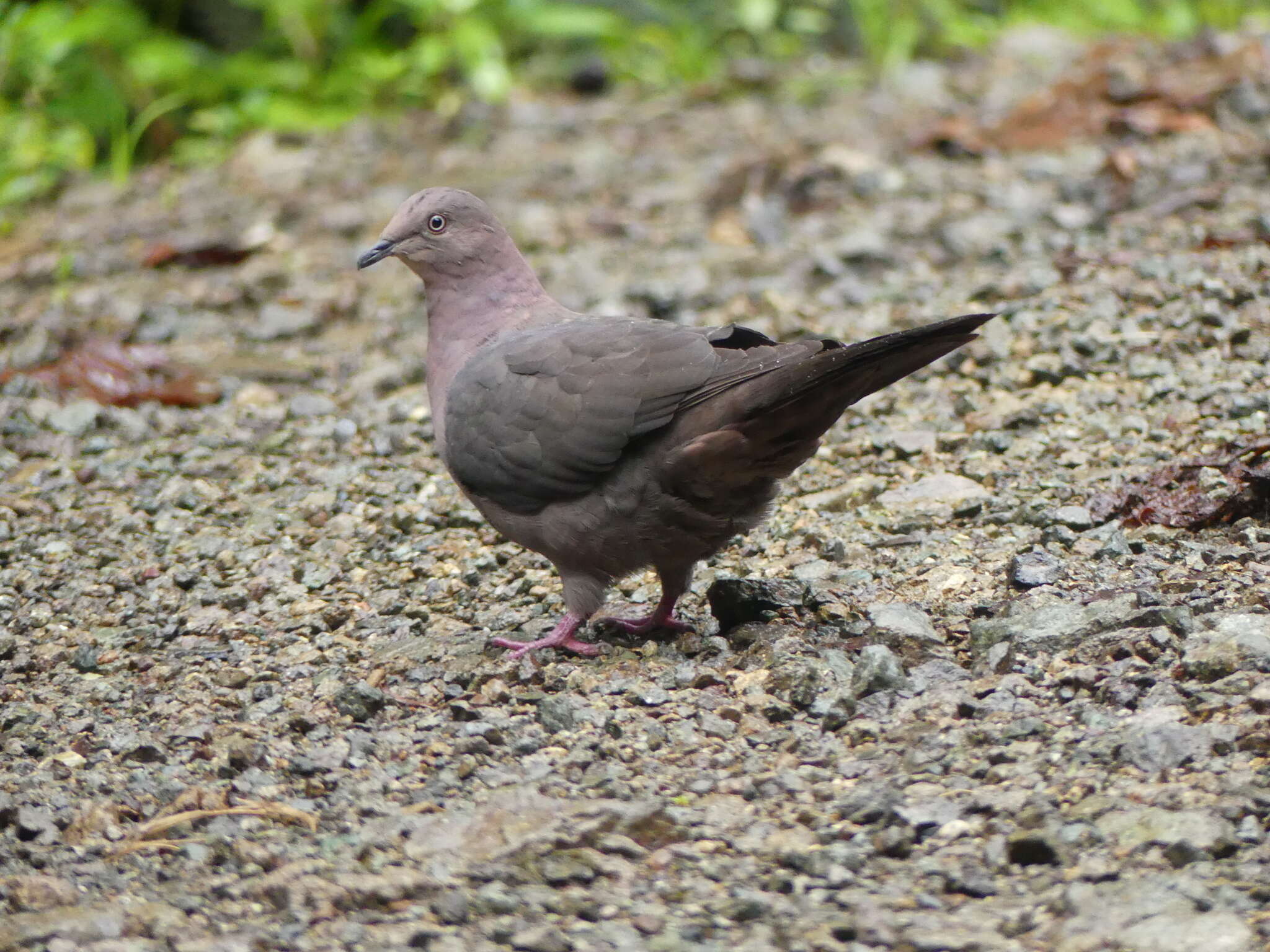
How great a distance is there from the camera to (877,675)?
356cm

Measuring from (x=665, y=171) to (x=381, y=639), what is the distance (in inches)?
200

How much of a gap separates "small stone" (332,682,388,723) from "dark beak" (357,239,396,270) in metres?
1.52

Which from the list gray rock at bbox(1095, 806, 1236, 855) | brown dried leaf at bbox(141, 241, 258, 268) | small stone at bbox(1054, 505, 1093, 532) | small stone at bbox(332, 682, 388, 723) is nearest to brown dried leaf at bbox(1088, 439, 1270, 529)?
small stone at bbox(1054, 505, 1093, 532)

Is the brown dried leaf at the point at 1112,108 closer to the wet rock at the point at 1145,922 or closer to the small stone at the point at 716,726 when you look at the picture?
the small stone at the point at 716,726

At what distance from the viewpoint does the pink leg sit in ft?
13.3

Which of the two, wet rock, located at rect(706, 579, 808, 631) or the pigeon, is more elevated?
the pigeon

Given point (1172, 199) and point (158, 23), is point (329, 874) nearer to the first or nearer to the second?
point (1172, 199)

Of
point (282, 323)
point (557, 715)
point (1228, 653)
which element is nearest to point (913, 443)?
point (1228, 653)

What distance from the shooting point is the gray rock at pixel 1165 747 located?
307 cm

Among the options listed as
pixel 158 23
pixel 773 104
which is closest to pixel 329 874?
pixel 773 104

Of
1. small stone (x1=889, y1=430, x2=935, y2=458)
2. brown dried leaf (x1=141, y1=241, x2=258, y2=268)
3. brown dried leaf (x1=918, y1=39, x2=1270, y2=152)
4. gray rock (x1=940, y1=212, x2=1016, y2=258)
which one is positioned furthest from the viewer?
brown dried leaf (x1=918, y1=39, x2=1270, y2=152)

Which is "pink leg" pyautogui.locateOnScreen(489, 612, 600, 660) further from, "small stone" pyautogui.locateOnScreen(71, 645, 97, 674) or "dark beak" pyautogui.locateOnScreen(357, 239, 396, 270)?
"dark beak" pyautogui.locateOnScreen(357, 239, 396, 270)

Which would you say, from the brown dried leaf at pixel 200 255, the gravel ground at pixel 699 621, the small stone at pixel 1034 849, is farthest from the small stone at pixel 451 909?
the brown dried leaf at pixel 200 255

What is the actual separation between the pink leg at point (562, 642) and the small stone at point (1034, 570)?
1.20 m
